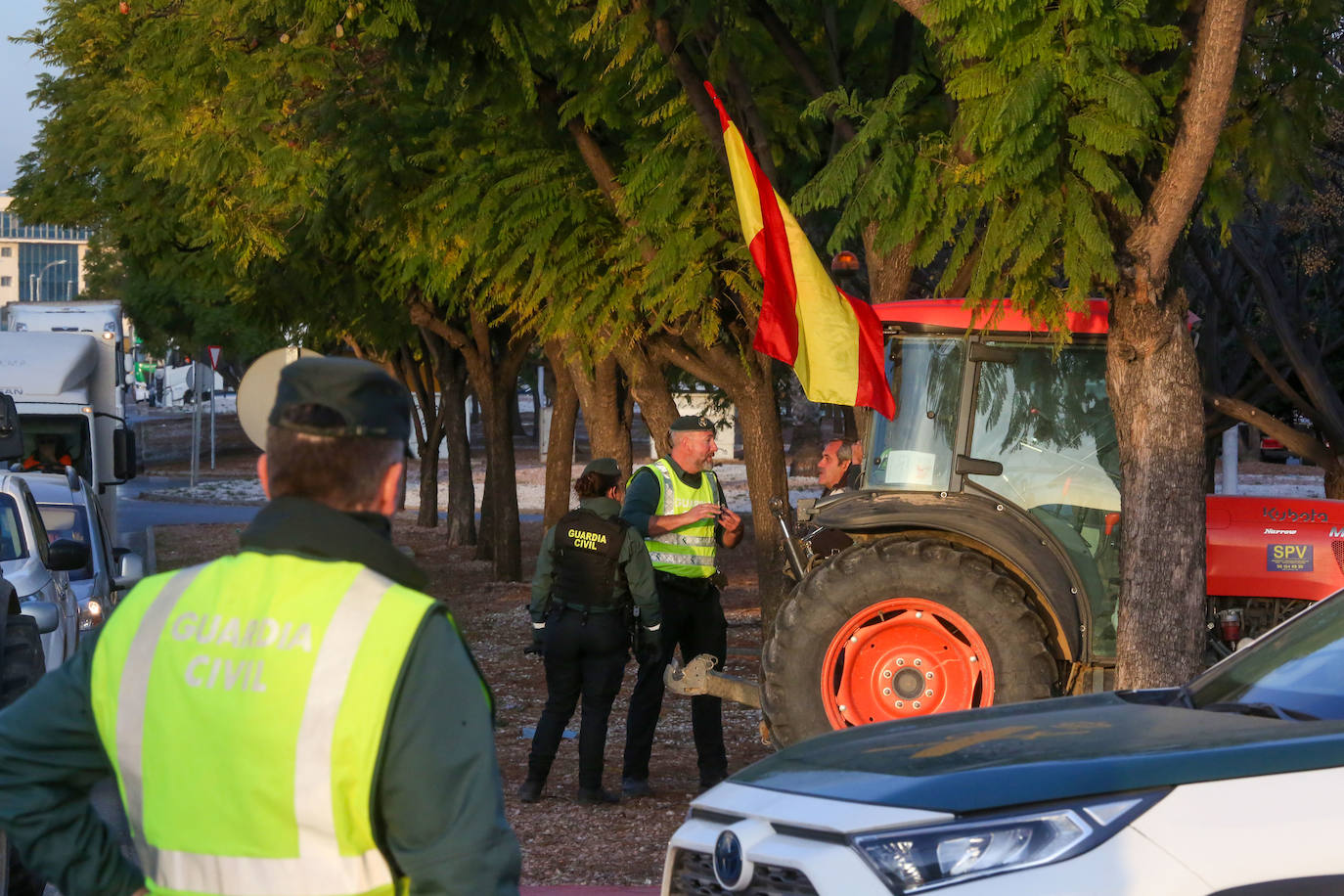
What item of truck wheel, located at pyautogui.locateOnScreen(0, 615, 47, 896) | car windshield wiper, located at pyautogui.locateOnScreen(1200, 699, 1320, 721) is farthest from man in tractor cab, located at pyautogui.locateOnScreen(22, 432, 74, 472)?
car windshield wiper, located at pyautogui.locateOnScreen(1200, 699, 1320, 721)

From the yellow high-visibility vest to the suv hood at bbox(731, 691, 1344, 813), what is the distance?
14.4ft

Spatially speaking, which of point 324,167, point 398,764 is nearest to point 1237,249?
point 324,167

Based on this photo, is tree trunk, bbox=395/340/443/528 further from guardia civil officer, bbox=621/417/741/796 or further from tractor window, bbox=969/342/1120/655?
tractor window, bbox=969/342/1120/655

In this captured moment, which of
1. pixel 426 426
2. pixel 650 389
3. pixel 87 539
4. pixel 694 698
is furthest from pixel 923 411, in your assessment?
pixel 426 426

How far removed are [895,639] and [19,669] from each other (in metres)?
3.80

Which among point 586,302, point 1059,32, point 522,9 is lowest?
point 586,302

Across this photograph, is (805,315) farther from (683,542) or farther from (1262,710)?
(1262,710)

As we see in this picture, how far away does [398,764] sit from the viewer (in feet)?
7.30

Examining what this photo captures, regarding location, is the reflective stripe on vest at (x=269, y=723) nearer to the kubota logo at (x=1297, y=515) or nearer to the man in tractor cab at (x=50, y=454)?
the kubota logo at (x=1297, y=515)

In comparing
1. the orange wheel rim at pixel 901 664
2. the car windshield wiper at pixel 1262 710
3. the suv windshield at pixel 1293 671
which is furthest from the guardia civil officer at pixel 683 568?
the car windshield wiper at pixel 1262 710

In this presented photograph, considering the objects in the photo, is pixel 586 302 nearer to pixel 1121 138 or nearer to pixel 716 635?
pixel 716 635

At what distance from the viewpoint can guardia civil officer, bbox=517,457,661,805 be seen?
830 cm

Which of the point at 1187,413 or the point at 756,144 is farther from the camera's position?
the point at 756,144

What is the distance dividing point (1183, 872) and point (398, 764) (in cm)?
163
